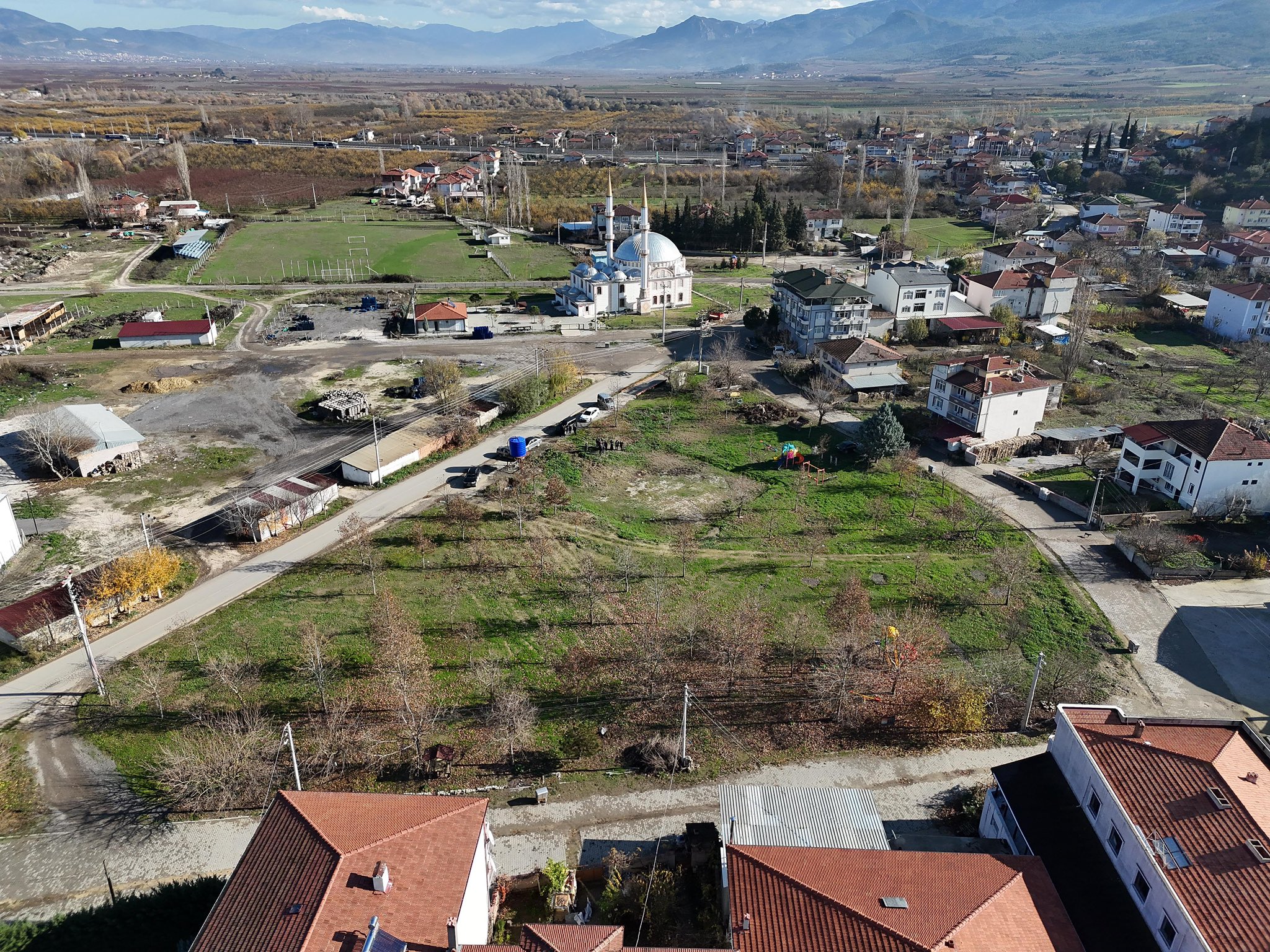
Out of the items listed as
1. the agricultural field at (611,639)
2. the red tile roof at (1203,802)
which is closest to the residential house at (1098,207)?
the agricultural field at (611,639)

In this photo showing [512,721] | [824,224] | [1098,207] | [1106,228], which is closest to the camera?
[512,721]

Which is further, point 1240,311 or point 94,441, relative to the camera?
point 1240,311

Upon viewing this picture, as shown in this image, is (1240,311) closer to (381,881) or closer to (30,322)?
(381,881)

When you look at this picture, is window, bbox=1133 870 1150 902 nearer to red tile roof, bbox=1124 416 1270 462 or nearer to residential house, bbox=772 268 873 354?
red tile roof, bbox=1124 416 1270 462

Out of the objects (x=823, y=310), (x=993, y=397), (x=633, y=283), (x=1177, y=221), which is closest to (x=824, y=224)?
(x=633, y=283)

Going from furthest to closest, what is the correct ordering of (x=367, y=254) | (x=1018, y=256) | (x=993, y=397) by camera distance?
(x=367, y=254)
(x=1018, y=256)
(x=993, y=397)

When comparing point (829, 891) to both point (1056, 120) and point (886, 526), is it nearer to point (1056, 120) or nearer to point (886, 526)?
point (886, 526)

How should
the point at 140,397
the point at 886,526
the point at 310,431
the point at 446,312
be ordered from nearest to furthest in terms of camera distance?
the point at 886,526
the point at 310,431
the point at 140,397
the point at 446,312

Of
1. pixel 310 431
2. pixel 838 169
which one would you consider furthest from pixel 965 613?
pixel 838 169
